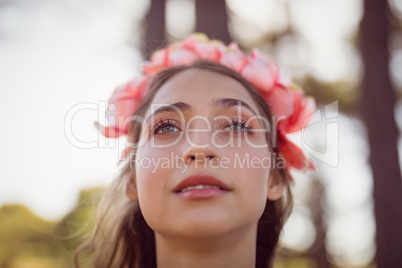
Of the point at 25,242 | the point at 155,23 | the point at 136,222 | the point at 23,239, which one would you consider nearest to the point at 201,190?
the point at 136,222

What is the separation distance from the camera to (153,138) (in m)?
1.85

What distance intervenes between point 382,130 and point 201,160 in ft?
10.3

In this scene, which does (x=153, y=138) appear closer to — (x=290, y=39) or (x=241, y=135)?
(x=241, y=135)

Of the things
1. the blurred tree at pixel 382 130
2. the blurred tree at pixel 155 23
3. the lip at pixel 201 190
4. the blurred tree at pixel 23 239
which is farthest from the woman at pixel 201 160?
the blurred tree at pixel 23 239

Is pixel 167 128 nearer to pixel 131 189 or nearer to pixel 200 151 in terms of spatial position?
pixel 200 151

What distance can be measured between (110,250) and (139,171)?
0.73 m

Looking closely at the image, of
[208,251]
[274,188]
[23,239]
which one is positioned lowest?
[23,239]

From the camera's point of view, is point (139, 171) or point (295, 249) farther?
point (295, 249)

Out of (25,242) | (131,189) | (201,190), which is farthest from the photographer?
(25,242)

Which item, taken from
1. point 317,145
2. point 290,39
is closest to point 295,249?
point 317,145

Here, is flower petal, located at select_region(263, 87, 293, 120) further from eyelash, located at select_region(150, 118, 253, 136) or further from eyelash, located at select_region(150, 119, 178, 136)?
eyelash, located at select_region(150, 119, 178, 136)

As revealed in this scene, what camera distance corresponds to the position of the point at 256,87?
86.6 inches

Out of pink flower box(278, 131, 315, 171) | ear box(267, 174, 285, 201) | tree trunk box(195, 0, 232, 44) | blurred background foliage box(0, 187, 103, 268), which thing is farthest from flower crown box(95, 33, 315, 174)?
blurred background foliage box(0, 187, 103, 268)

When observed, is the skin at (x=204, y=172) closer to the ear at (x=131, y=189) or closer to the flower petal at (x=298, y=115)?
the ear at (x=131, y=189)
